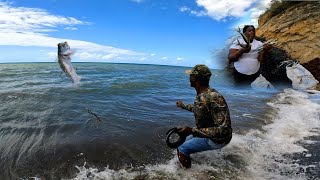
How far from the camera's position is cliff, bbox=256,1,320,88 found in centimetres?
1252

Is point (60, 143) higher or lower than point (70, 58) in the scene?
lower

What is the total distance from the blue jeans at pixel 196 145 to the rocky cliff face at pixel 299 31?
934cm

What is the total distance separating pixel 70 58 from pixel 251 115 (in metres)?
8.10

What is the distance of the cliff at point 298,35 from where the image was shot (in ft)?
41.1

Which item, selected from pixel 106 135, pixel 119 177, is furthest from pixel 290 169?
pixel 106 135

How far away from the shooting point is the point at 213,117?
4.35 meters

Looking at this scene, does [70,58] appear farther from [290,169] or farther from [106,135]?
[290,169]

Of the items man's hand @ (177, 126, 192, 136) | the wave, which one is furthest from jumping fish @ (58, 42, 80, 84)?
man's hand @ (177, 126, 192, 136)

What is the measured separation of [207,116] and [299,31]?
35.1 feet

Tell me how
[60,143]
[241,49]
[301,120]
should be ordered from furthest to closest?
[241,49] → [301,120] → [60,143]

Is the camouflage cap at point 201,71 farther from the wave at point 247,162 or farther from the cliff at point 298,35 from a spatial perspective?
the cliff at point 298,35

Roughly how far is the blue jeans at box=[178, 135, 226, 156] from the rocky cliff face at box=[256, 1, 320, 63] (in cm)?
934

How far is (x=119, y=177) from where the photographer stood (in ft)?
15.2

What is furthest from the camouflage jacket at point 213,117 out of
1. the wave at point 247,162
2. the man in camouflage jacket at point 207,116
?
the wave at point 247,162
